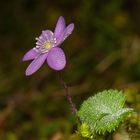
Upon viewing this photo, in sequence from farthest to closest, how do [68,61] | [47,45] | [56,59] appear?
[68,61] → [47,45] → [56,59]

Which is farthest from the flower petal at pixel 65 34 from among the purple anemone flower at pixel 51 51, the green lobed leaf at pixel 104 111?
the green lobed leaf at pixel 104 111

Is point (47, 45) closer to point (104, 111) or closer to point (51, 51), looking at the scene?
point (51, 51)

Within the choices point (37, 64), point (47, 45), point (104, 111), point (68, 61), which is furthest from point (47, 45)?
point (68, 61)

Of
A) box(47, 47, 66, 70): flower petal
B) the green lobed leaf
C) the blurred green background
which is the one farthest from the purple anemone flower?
the blurred green background

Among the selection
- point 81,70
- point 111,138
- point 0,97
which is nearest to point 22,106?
point 0,97

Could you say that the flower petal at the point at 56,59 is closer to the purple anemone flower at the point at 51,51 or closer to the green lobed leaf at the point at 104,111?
the purple anemone flower at the point at 51,51

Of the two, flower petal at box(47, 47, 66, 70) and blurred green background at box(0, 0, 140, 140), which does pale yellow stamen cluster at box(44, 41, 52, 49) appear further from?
blurred green background at box(0, 0, 140, 140)
